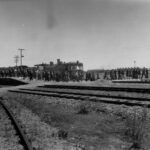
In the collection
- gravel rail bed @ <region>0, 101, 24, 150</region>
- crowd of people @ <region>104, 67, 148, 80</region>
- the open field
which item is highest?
crowd of people @ <region>104, 67, 148, 80</region>

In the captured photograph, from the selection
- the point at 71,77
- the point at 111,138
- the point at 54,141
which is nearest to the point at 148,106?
the point at 111,138

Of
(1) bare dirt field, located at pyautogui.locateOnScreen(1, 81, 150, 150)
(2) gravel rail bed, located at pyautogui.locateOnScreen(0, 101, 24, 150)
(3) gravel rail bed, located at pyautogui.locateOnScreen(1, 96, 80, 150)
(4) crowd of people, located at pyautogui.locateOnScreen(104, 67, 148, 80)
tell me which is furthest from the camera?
(4) crowd of people, located at pyautogui.locateOnScreen(104, 67, 148, 80)

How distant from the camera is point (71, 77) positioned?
5347cm

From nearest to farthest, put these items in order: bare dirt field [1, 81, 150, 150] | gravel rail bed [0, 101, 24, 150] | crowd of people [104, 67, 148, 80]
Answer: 1. gravel rail bed [0, 101, 24, 150]
2. bare dirt field [1, 81, 150, 150]
3. crowd of people [104, 67, 148, 80]

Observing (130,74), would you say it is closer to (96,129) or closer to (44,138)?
(96,129)

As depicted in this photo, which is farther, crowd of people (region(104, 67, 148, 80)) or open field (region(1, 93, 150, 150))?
crowd of people (region(104, 67, 148, 80))

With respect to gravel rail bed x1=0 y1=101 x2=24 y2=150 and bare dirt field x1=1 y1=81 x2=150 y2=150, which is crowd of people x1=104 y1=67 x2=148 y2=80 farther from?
gravel rail bed x1=0 y1=101 x2=24 y2=150

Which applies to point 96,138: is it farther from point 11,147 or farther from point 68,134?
point 11,147

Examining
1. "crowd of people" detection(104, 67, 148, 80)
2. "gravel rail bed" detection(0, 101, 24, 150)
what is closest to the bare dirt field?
"gravel rail bed" detection(0, 101, 24, 150)

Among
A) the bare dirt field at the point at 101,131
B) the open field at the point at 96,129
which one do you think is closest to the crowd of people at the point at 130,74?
the open field at the point at 96,129

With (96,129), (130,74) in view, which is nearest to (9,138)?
(96,129)

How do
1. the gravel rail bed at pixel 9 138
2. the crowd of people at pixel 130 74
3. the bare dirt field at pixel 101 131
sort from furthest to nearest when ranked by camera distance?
the crowd of people at pixel 130 74
the bare dirt field at pixel 101 131
the gravel rail bed at pixel 9 138

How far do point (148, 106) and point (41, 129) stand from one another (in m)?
5.96

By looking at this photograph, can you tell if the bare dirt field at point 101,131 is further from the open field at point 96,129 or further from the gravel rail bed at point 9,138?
the gravel rail bed at point 9,138
